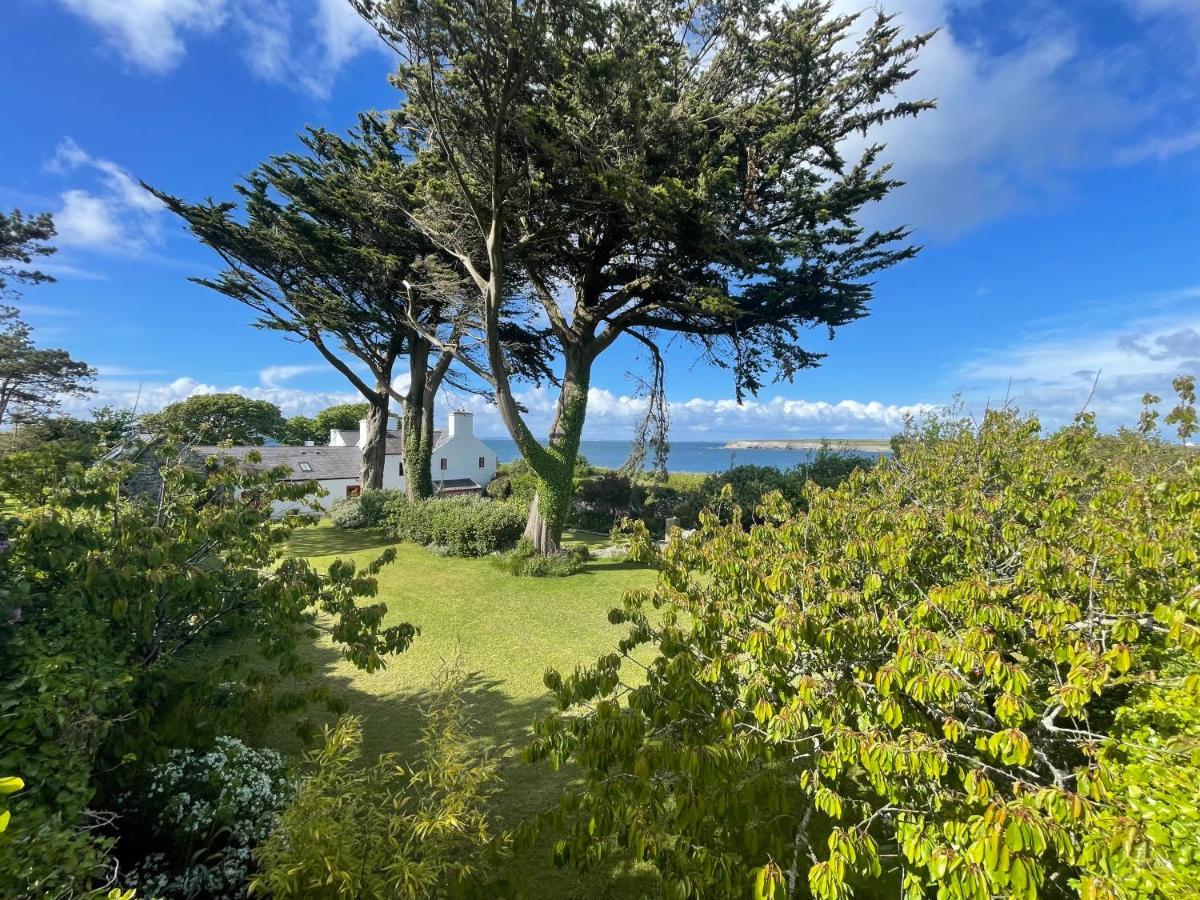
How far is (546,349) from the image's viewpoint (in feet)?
63.7

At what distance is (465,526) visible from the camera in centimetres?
1555

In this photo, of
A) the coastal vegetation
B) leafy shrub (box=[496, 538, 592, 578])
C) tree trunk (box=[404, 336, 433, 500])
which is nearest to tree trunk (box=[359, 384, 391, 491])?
tree trunk (box=[404, 336, 433, 500])

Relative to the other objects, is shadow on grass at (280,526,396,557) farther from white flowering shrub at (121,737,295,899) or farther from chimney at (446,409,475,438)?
chimney at (446,409,475,438)

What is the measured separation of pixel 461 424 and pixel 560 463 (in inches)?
1153

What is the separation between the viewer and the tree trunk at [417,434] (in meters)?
21.5

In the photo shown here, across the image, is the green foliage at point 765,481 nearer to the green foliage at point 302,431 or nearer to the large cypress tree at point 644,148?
the large cypress tree at point 644,148

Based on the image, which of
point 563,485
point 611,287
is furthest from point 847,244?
point 563,485

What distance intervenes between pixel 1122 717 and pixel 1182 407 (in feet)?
19.6

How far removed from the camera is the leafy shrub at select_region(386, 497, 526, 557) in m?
15.6

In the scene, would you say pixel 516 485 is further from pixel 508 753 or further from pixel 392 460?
pixel 392 460

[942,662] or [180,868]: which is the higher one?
[942,662]

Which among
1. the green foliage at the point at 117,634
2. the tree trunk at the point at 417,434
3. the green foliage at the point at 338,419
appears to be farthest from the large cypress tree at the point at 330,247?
the green foliage at the point at 338,419

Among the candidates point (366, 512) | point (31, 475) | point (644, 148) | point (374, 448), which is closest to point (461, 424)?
point (374, 448)

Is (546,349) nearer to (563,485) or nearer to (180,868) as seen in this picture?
(563,485)
